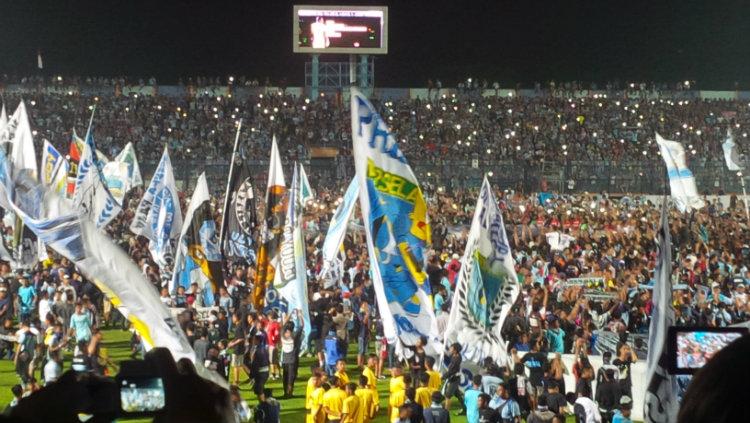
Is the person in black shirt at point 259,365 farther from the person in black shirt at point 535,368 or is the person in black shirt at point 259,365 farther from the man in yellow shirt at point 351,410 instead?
the person in black shirt at point 535,368

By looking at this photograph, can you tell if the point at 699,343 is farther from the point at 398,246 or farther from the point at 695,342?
the point at 398,246

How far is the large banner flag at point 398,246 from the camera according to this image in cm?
1320

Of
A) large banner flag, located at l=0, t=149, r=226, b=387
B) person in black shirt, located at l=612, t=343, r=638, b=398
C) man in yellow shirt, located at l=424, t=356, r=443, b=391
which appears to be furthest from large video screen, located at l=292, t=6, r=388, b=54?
large banner flag, located at l=0, t=149, r=226, b=387

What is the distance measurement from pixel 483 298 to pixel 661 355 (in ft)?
19.1

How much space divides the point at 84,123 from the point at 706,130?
3012 centimetres

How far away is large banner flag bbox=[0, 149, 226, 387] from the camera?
7145mm

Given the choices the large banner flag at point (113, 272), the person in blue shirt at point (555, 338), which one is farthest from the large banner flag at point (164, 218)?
the large banner flag at point (113, 272)

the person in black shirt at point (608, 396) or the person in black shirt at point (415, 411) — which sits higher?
the person in black shirt at point (415, 411)

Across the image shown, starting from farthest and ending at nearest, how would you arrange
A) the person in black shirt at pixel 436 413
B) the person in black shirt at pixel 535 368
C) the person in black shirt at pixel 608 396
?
the person in black shirt at pixel 535 368, the person in black shirt at pixel 608 396, the person in black shirt at pixel 436 413

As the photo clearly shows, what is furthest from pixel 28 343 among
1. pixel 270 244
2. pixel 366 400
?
pixel 366 400

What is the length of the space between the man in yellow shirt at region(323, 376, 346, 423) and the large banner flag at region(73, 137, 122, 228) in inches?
435

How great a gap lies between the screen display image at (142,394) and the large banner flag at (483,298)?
11.6 m

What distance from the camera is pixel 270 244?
1803 cm

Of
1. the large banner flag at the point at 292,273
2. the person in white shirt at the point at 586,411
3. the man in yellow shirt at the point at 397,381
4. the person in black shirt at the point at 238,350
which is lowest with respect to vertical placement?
the person in black shirt at the point at 238,350
